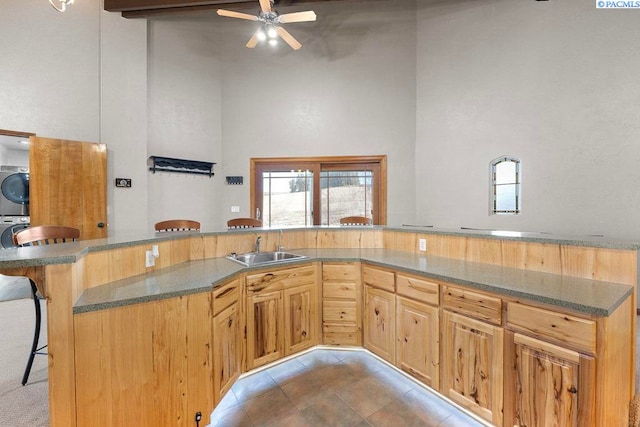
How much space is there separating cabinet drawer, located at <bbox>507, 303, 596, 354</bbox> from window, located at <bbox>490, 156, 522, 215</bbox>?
3.18m

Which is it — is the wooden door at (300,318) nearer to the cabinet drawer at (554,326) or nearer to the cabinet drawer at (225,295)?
the cabinet drawer at (225,295)

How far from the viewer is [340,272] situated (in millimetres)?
2506

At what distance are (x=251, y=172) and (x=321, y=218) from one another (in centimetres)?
149

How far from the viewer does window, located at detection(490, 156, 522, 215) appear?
4.09 m

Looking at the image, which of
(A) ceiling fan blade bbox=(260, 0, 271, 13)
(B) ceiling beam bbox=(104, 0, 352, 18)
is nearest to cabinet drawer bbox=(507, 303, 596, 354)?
(A) ceiling fan blade bbox=(260, 0, 271, 13)

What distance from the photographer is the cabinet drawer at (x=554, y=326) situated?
1261 millimetres

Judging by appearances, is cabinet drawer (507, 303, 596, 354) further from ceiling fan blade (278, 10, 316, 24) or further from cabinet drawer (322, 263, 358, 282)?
ceiling fan blade (278, 10, 316, 24)

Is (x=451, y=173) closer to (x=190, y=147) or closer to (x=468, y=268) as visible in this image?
(x=468, y=268)

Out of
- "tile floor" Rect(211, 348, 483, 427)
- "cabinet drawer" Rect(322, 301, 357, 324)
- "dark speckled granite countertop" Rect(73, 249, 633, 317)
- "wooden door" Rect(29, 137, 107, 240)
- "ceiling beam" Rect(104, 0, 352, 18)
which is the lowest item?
"tile floor" Rect(211, 348, 483, 427)

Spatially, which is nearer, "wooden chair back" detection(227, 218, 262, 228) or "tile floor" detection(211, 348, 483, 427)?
"tile floor" detection(211, 348, 483, 427)

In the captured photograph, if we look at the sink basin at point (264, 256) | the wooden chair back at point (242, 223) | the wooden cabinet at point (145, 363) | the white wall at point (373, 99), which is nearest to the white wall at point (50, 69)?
the white wall at point (373, 99)

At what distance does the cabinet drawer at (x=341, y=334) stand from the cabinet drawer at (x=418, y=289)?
25.1 inches

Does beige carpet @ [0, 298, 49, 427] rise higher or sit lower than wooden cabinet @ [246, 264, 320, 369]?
lower

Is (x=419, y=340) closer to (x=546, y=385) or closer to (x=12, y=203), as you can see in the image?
(x=546, y=385)
